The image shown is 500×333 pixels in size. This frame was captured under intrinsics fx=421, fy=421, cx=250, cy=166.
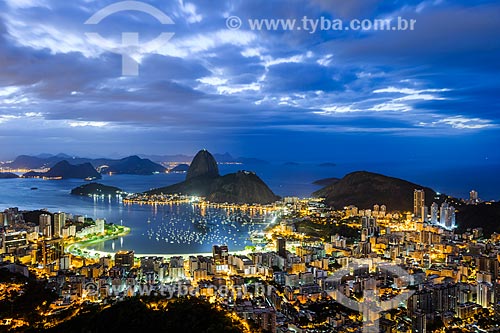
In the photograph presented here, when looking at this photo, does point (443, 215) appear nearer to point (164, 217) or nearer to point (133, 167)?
point (164, 217)

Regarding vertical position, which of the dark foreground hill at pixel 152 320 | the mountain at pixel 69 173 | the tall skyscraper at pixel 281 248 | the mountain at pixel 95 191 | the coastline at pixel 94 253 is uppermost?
the mountain at pixel 69 173

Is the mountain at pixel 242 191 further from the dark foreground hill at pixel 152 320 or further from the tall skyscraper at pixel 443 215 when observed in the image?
the dark foreground hill at pixel 152 320

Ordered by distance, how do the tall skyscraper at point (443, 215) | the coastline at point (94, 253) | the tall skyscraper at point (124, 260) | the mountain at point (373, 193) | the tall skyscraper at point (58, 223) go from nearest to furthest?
the tall skyscraper at point (124, 260) < the coastline at point (94, 253) < the tall skyscraper at point (58, 223) < the tall skyscraper at point (443, 215) < the mountain at point (373, 193)

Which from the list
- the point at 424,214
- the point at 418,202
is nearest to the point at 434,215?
the point at 424,214

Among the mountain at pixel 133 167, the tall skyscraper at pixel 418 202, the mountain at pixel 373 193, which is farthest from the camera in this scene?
the mountain at pixel 133 167

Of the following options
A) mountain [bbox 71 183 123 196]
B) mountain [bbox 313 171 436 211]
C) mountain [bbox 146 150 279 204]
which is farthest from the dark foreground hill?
mountain [bbox 71 183 123 196]

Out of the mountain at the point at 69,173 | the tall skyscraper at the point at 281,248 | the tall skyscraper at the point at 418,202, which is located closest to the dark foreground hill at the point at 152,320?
the tall skyscraper at the point at 281,248

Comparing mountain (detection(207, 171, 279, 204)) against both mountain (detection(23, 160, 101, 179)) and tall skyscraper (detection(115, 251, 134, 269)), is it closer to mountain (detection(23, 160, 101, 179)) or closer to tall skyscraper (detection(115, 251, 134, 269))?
tall skyscraper (detection(115, 251, 134, 269))
